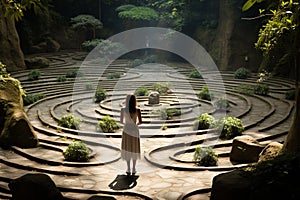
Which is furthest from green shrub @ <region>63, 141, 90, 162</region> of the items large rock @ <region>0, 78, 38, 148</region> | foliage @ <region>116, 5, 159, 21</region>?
foliage @ <region>116, 5, 159, 21</region>

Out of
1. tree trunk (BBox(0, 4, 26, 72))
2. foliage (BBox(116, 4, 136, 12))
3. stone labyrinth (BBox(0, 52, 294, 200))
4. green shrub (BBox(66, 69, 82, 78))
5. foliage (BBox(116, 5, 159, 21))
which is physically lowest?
stone labyrinth (BBox(0, 52, 294, 200))

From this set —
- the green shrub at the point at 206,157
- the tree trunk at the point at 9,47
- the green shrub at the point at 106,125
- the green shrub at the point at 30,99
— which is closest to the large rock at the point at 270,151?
the green shrub at the point at 206,157

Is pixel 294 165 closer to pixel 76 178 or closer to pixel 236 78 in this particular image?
pixel 76 178

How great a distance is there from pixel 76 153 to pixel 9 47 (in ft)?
52.8

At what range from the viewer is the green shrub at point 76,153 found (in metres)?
9.72

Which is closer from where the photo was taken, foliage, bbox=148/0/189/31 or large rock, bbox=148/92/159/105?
large rock, bbox=148/92/159/105

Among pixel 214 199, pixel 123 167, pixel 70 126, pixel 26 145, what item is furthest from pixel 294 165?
pixel 70 126

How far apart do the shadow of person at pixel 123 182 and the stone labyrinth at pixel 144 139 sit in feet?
0.23

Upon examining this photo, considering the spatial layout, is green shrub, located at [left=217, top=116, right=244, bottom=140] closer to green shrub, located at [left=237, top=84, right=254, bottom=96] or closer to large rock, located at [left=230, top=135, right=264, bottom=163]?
large rock, located at [left=230, top=135, right=264, bottom=163]

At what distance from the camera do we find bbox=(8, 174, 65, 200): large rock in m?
6.31

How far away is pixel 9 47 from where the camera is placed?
23.2 m

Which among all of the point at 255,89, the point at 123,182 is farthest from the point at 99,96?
the point at 123,182

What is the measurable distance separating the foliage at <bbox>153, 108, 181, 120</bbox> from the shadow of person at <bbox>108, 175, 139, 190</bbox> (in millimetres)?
5577

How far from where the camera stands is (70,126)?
12.8 metres
